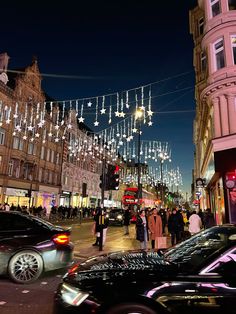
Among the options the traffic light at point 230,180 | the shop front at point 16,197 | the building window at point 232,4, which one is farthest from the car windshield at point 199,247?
the shop front at point 16,197

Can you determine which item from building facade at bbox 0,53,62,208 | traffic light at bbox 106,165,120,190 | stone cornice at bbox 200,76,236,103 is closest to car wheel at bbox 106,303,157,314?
traffic light at bbox 106,165,120,190

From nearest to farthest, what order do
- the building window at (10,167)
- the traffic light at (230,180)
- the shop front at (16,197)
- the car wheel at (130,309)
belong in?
1. the car wheel at (130,309)
2. the traffic light at (230,180)
3. the shop front at (16,197)
4. the building window at (10,167)

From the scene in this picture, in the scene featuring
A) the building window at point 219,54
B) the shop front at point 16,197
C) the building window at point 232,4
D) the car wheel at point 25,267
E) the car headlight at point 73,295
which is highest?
the building window at point 232,4

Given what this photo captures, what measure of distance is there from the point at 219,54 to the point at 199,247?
52.0 ft

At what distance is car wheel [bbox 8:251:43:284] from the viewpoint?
22.3ft

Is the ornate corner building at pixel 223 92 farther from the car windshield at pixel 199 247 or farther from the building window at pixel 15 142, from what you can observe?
the building window at pixel 15 142

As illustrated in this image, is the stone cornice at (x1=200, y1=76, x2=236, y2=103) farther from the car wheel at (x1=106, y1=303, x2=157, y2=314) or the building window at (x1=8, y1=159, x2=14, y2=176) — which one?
the building window at (x1=8, y1=159, x2=14, y2=176)

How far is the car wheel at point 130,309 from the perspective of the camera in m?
3.19

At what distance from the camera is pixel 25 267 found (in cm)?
690

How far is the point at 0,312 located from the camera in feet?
16.4

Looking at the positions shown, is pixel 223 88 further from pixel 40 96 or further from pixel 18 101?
pixel 40 96

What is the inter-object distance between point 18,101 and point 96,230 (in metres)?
30.4

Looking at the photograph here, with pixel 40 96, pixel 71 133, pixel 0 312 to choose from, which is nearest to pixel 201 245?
pixel 0 312

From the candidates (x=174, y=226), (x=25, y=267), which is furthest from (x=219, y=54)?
(x=25, y=267)
